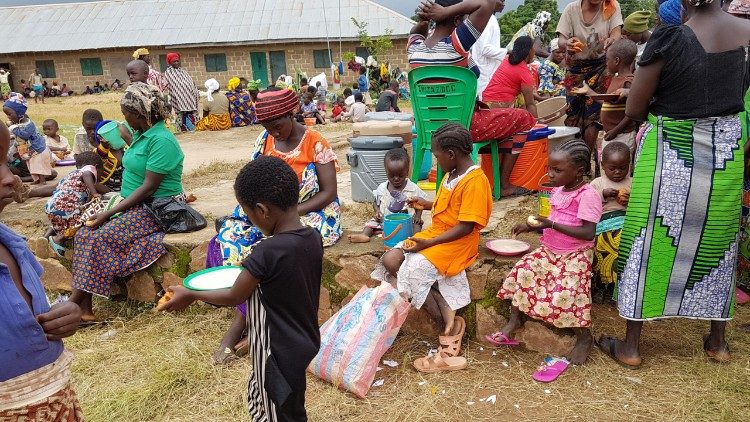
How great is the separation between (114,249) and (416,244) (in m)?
2.32

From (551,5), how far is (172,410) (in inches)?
1187

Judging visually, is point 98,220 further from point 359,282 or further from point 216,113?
point 216,113

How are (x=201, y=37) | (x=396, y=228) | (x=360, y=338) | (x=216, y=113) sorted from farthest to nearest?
(x=201, y=37) → (x=216, y=113) → (x=396, y=228) → (x=360, y=338)

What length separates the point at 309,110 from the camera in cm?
1441

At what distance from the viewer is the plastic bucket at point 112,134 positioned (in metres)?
4.74

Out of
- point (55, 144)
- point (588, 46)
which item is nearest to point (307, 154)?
point (588, 46)

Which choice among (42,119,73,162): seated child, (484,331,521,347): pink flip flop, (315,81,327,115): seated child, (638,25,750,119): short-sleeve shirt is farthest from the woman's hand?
(315,81,327,115): seated child

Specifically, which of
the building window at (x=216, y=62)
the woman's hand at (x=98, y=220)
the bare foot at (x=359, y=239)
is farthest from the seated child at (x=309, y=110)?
the building window at (x=216, y=62)

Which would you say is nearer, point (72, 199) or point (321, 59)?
point (72, 199)

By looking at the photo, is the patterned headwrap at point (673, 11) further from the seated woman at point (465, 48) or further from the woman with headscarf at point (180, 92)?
the woman with headscarf at point (180, 92)

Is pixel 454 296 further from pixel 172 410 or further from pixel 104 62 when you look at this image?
pixel 104 62

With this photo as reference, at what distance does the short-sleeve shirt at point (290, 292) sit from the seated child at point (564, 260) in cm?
142

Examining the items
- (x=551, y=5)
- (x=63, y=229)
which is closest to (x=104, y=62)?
(x=551, y=5)

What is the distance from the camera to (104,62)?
1213 inches
